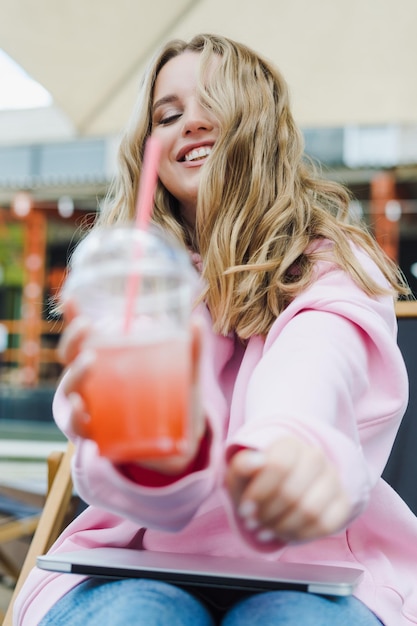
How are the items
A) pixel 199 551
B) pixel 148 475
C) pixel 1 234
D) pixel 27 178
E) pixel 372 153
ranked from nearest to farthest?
pixel 148 475
pixel 199 551
pixel 372 153
pixel 27 178
pixel 1 234

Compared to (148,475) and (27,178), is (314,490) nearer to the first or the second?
(148,475)

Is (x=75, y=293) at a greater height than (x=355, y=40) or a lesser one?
lesser

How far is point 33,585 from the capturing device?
982 millimetres

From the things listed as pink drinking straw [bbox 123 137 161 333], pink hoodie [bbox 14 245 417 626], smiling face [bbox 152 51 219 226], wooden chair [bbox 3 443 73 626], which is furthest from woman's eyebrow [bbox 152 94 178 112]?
wooden chair [bbox 3 443 73 626]

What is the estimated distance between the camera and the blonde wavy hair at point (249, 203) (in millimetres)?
1078

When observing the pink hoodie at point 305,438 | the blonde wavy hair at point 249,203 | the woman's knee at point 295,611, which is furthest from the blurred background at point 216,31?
the woman's knee at point 295,611

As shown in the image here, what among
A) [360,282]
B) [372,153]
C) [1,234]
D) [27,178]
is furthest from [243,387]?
[1,234]

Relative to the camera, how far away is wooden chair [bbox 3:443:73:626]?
4.60 ft

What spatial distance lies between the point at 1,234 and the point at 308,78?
9033 millimetres

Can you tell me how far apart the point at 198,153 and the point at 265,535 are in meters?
0.72

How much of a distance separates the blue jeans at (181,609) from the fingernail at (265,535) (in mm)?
165

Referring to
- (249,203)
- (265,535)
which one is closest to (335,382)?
(265,535)

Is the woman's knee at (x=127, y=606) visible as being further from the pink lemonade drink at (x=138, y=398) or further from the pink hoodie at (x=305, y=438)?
the pink lemonade drink at (x=138, y=398)

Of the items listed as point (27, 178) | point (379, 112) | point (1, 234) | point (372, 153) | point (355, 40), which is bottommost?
point (1, 234)
